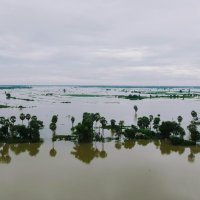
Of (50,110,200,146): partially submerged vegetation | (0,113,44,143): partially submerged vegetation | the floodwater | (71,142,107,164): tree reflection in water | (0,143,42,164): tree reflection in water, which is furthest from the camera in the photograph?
(0,113,44,143): partially submerged vegetation

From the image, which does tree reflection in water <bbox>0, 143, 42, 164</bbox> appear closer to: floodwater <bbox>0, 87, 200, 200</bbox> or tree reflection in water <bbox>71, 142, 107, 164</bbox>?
floodwater <bbox>0, 87, 200, 200</bbox>

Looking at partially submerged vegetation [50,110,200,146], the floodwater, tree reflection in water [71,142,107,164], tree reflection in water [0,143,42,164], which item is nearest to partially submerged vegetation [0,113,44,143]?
tree reflection in water [0,143,42,164]

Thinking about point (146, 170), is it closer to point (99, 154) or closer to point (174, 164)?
point (174, 164)

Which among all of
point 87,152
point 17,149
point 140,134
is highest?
point 140,134

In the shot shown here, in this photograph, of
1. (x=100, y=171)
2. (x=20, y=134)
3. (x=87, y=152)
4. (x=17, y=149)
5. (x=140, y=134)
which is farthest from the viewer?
(x=140, y=134)

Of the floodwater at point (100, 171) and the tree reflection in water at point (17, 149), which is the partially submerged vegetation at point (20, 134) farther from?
the floodwater at point (100, 171)

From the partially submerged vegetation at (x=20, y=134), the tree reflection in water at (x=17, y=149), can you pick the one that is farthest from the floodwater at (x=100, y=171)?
the partially submerged vegetation at (x=20, y=134)

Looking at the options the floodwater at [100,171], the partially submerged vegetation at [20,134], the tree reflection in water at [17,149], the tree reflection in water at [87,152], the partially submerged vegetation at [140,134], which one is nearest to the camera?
the floodwater at [100,171]

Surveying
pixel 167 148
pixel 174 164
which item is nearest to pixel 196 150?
pixel 167 148

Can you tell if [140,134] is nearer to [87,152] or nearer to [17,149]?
[87,152]

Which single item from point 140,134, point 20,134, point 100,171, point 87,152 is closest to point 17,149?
point 20,134
